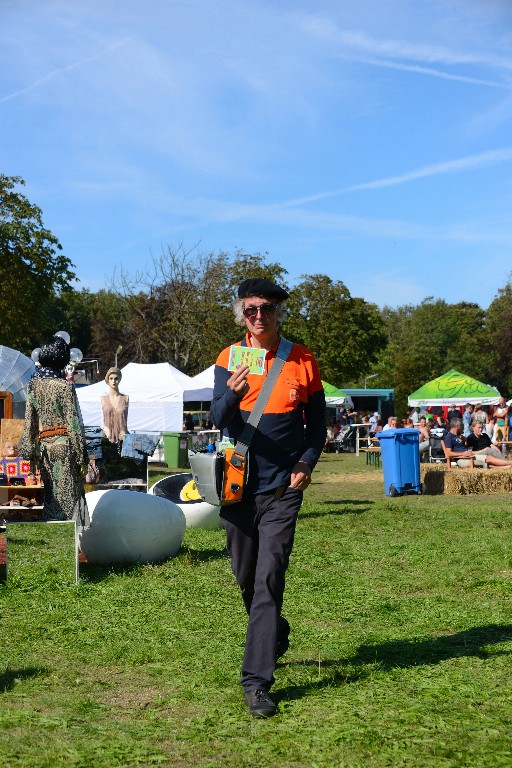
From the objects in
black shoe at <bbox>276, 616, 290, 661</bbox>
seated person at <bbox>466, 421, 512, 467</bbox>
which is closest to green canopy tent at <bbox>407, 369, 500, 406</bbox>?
seated person at <bbox>466, 421, 512, 467</bbox>

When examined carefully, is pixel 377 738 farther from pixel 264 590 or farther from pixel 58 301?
pixel 58 301

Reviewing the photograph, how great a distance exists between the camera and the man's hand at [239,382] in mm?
4816

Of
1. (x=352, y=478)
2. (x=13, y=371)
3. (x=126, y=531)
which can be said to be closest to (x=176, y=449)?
(x=13, y=371)

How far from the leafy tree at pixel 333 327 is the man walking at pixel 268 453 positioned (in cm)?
5279

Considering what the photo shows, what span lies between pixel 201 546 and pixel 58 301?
78756 mm

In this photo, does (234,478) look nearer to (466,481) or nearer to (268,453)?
(268,453)

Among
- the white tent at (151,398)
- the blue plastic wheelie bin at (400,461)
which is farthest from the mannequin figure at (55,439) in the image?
the white tent at (151,398)

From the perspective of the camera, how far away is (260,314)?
5035 mm

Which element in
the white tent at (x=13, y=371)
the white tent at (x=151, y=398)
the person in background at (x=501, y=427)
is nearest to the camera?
the white tent at (x=13, y=371)

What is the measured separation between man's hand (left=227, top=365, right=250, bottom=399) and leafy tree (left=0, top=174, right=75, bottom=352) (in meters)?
29.8

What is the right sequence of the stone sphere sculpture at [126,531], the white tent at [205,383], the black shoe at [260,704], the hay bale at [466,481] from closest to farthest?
1. the black shoe at [260,704]
2. the stone sphere sculpture at [126,531]
3. the hay bale at [466,481]
4. the white tent at [205,383]

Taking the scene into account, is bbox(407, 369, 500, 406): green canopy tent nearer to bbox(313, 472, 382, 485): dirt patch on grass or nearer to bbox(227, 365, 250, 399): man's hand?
bbox(313, 472, 382, 485): dirt patch on grass

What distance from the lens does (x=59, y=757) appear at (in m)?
4.02

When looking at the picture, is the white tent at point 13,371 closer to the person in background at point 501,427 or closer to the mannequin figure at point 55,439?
the person in background at point 501,427
